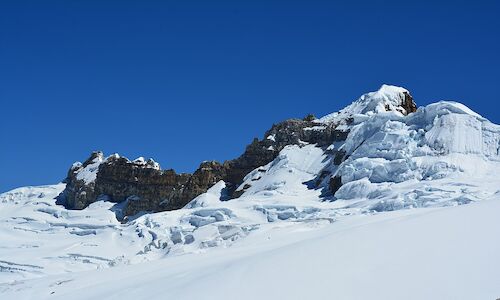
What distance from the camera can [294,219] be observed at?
4628 centimetres

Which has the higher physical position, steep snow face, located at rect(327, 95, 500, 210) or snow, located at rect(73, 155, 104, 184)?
snow, located at rect(73, 155, 104, 184)

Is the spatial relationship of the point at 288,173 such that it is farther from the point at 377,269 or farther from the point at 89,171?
the point at 377,269

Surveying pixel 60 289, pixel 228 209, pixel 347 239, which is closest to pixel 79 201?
pixel 228 209

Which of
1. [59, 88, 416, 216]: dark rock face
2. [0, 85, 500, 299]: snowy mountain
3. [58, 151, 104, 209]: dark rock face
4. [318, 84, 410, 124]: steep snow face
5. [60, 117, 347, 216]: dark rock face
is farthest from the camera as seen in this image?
[58, 151, 104, 209]: dark rock face

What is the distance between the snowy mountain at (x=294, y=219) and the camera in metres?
11.2

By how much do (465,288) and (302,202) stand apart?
1700 inches

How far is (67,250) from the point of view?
53594 mm

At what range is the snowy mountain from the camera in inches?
442

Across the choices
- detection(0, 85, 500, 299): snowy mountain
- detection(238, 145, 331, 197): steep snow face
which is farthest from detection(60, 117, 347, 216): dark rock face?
detection(238, 145, 331, 197): steep snow face

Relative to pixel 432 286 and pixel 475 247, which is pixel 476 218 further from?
pixel 432 286

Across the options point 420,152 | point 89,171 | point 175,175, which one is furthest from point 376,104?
point 89,171

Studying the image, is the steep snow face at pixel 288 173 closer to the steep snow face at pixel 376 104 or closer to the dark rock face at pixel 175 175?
the dark rock face at pixel 175 175

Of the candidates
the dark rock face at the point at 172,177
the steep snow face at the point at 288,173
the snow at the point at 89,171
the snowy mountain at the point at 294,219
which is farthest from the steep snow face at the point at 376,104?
the snow at the point at 89,171

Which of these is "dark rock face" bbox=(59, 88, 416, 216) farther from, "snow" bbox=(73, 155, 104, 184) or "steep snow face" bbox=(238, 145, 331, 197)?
"steep snow face" bbox=(238, 145, 331, 197)
